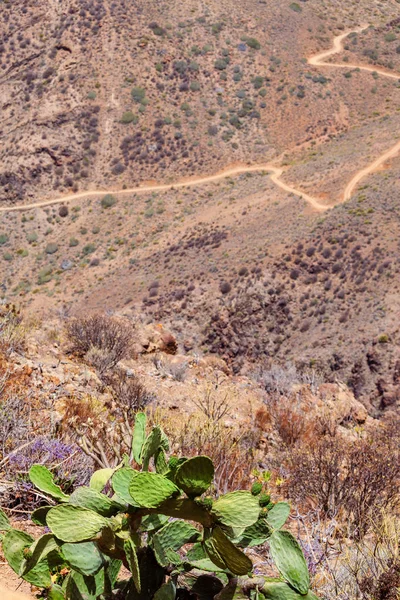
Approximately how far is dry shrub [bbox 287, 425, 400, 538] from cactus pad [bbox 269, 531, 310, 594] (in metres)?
3.32

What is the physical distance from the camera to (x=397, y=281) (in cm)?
2461

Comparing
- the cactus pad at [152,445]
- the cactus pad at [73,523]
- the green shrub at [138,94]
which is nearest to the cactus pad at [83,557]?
the cactus pad at [73,523]

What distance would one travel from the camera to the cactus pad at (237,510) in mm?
2371

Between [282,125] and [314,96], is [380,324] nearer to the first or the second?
[282,125]

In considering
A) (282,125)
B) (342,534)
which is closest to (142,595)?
(342,534)

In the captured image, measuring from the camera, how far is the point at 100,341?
42.3 feet

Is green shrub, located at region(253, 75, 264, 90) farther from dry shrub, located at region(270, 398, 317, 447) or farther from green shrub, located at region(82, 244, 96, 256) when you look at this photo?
dry shrub, located at region(270, 398, 317, 447)

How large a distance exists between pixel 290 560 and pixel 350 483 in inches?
160

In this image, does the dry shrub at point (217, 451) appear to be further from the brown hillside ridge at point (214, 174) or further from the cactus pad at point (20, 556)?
the brown hillside ridge at point (214, 174)

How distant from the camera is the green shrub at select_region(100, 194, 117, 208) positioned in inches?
1655

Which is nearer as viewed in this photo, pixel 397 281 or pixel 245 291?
pixel 397 281

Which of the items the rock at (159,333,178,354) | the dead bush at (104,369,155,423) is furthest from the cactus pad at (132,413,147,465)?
the rock at (159,333,178,354)

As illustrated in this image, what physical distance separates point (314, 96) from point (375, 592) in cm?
4976

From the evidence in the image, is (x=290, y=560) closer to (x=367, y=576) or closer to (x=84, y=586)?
(x=84, y=586)
